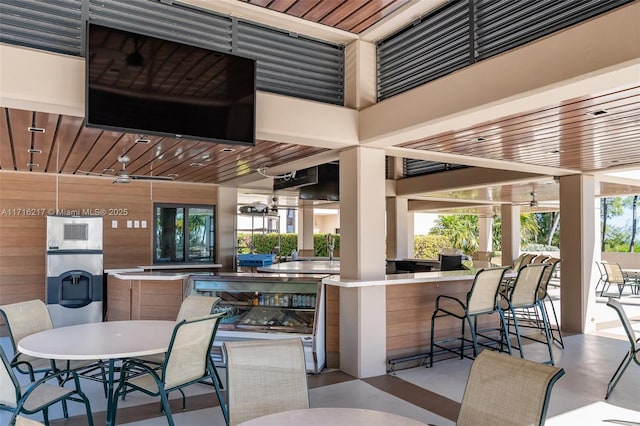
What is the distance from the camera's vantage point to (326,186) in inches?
303

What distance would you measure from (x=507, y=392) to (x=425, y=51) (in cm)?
314

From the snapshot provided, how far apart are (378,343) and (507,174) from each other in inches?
169

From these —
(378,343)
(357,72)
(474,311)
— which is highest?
(357,72)

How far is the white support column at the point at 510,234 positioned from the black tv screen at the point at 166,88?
443 inches

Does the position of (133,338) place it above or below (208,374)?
above

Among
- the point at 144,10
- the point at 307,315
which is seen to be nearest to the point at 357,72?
the point at 144,10

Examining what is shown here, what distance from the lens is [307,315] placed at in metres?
5.12

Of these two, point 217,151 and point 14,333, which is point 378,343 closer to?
point 217,151

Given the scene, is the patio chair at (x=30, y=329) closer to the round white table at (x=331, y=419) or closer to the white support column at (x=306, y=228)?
the round white table at (x=331, y=419)

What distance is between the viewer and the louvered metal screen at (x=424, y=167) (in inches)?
345

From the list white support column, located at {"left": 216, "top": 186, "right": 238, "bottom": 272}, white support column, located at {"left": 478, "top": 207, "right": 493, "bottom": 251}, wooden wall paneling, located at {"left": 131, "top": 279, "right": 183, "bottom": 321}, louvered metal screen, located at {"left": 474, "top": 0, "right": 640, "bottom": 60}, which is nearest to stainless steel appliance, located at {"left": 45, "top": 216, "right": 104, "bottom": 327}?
wooden wall paneling, located at {"left": 131, "top": 279, "right": 183, "bottom": 321}

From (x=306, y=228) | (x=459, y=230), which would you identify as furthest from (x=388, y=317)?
(x=459, y=230)

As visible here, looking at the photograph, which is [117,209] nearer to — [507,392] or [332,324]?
[332,324]

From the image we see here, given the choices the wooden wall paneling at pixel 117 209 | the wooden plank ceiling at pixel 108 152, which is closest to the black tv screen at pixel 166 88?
the wooden plank ceiling at pixel 108 152
